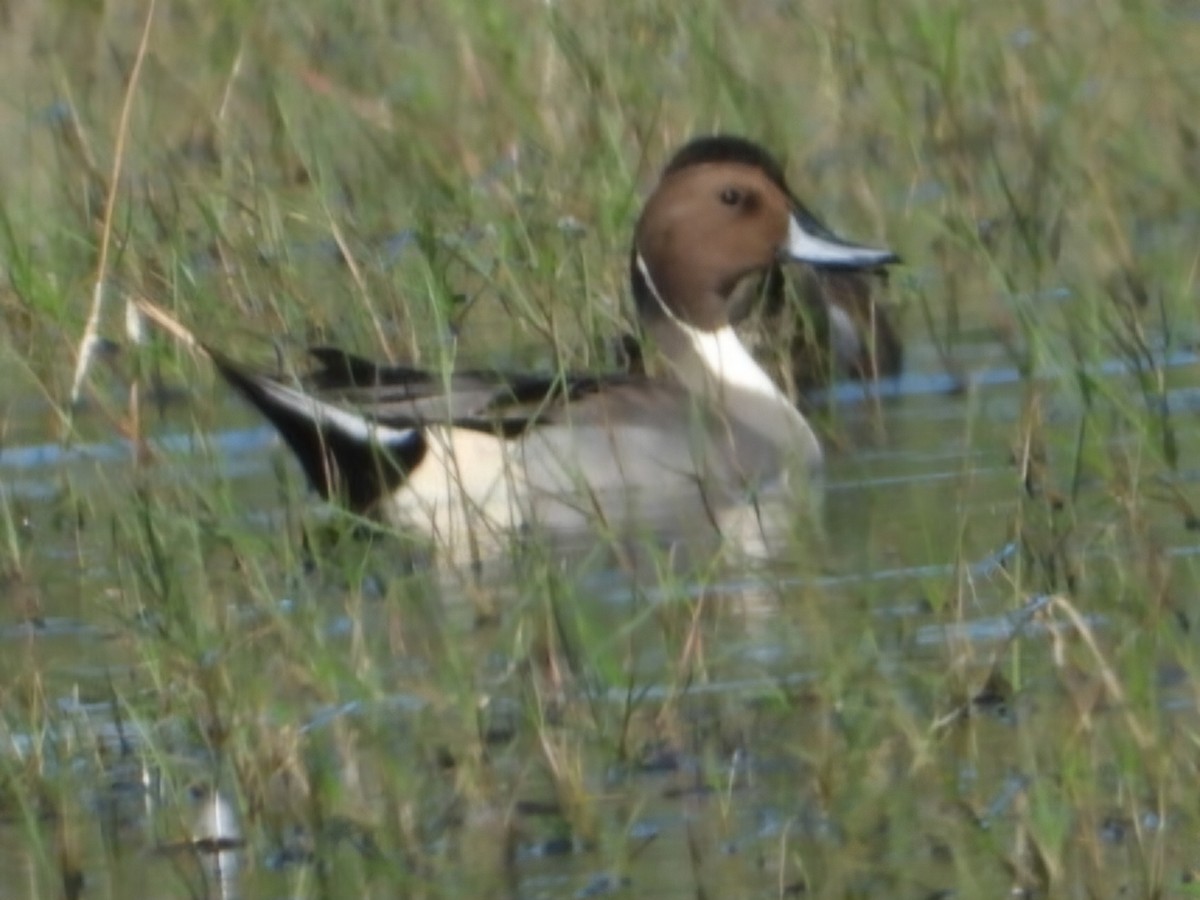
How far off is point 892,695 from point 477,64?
4898 millimetres

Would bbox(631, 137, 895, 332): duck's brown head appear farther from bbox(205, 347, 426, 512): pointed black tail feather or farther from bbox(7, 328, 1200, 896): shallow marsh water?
bbox(7, 328, 1200, 896): shallow marsh water

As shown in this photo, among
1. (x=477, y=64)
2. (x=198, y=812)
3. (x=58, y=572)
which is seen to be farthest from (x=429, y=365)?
(x=198, y=812)

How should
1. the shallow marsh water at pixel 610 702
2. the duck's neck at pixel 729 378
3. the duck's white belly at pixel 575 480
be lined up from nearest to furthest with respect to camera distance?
1. the shallow marsh water at pixel 610 702
2. the duck's white belly at pixel 575 480
3. the duck's neck at pixel 729 378

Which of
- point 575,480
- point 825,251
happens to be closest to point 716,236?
point 825,251

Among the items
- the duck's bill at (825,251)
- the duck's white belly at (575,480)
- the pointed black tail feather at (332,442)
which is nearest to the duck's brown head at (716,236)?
the duck's bill at (825,251)

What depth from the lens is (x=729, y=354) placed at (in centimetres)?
811

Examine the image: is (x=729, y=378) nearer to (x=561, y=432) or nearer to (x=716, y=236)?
(x=716, y=236)

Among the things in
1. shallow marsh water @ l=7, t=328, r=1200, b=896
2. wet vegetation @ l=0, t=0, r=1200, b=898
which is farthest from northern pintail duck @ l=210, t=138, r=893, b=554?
shallow marsh water @ l=7, t=328, r=1200, b=896

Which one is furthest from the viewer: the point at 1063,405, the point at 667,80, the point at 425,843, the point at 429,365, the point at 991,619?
the point at 667,80

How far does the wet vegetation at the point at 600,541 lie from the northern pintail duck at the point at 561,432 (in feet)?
0.38

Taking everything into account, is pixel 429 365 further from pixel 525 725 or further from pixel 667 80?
pixel 525 725

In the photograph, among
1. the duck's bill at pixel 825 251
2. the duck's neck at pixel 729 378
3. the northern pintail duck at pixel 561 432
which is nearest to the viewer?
the northern pintail duck at pixel 561 432

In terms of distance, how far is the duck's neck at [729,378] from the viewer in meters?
7.41

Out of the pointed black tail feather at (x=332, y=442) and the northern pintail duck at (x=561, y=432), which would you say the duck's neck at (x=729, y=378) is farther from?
the pointed black tail feather at (x=332, y=442)
